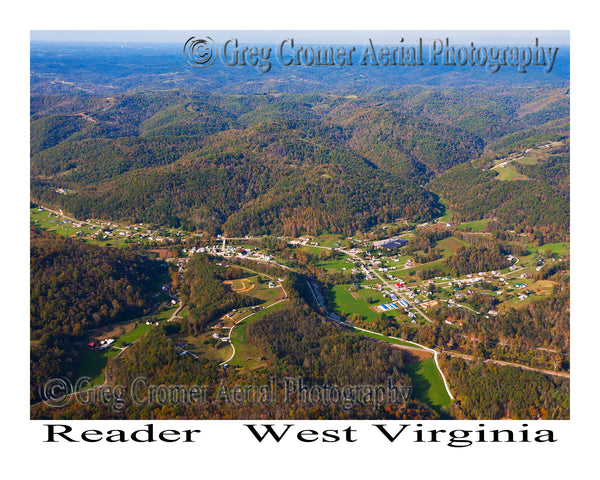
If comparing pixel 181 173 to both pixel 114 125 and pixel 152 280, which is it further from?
pixel 114 125

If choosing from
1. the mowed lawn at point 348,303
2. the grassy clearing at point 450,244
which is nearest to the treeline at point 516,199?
the grassy clearing at point 450,244

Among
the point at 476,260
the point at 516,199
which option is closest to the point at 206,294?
the point at 476,260

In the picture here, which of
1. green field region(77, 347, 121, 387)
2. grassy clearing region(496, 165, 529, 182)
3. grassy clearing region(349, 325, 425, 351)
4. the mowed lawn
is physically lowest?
green field region(77, 347, 121, 387)

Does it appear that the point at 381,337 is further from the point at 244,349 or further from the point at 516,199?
the point at 516,199

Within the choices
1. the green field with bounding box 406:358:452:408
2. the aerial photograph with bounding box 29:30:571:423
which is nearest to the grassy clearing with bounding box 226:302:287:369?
the aerial photograph with bounding box 29:30:571:423

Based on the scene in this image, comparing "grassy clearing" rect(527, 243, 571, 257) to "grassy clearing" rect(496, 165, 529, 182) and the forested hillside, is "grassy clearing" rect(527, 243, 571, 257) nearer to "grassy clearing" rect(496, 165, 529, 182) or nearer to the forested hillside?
the forested hillside

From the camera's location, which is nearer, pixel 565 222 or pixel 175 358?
pixel 175 358

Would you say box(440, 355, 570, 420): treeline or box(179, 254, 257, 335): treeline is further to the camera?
box(179, 254, 257, 335): treeline
